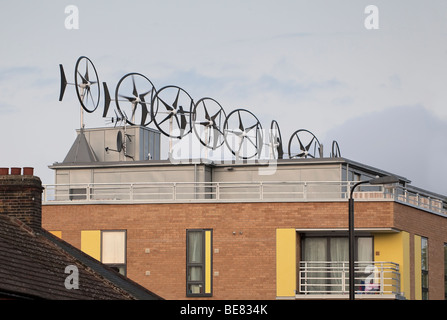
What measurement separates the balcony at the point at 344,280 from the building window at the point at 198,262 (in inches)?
136

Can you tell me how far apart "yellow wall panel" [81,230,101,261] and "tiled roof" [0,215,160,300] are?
460 inches

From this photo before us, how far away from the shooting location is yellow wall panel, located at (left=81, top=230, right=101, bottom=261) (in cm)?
3997

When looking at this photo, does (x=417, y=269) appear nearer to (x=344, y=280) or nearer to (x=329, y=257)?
(x=329, y=257)

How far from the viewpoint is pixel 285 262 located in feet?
128

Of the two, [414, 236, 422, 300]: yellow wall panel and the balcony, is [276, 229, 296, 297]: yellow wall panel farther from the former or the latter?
[414, 236, 422, 300]: yellow wall panel

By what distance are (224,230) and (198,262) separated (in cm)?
156

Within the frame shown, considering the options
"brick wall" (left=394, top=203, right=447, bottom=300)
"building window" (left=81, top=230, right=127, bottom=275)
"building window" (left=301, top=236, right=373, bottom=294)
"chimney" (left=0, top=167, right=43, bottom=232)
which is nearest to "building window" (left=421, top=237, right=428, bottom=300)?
"brick wall" (left=394, top=203, right=447, bottom=300)

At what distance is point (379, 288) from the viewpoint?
38781 mm

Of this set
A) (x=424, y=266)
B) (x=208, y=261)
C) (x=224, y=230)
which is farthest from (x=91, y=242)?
(x=424, y=266)

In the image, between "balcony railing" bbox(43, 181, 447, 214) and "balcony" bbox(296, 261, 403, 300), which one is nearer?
"balcony" bbox(296, 261, 403, 300)

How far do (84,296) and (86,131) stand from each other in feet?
96.2

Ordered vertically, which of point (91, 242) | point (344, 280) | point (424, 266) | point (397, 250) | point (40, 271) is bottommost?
point (344, 280)
